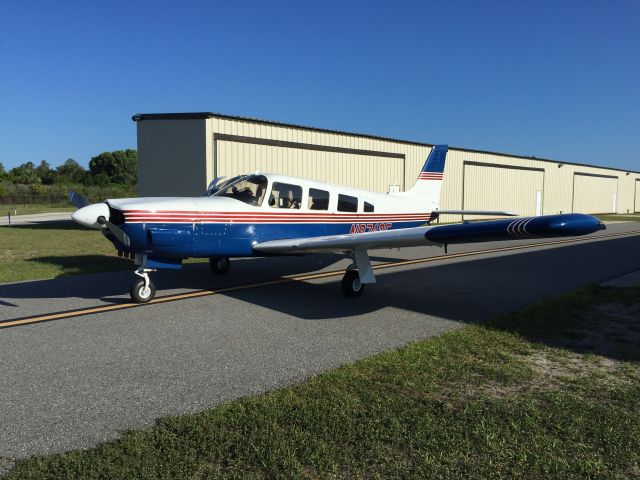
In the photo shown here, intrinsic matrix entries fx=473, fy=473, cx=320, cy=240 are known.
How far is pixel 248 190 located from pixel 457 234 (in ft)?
12.8

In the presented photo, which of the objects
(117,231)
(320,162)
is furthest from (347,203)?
(320,162)

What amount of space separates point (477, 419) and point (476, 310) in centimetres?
389

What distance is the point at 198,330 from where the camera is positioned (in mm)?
5898

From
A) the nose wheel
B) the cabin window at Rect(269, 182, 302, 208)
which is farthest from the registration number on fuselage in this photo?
the nose wheel

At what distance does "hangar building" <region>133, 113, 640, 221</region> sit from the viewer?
19.1 m

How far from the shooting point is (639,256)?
13812mm

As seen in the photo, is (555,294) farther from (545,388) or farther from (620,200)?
(620,200)

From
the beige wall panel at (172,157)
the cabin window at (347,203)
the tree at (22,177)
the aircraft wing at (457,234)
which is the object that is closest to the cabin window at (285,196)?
the aircraft wing at (457,234)

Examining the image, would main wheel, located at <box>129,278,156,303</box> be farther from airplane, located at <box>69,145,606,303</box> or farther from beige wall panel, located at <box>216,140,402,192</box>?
beige wall panel, located at <box>216,140,402,192</box>

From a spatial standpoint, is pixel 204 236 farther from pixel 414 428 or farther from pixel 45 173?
pixel 45 173

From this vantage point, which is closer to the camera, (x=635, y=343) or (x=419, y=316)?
(x=635, y=343)

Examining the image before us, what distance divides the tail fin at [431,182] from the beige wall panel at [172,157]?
902cm

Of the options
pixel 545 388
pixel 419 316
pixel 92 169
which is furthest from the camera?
pixel 92 169

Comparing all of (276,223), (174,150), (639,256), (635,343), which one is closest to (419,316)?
(635,343)
